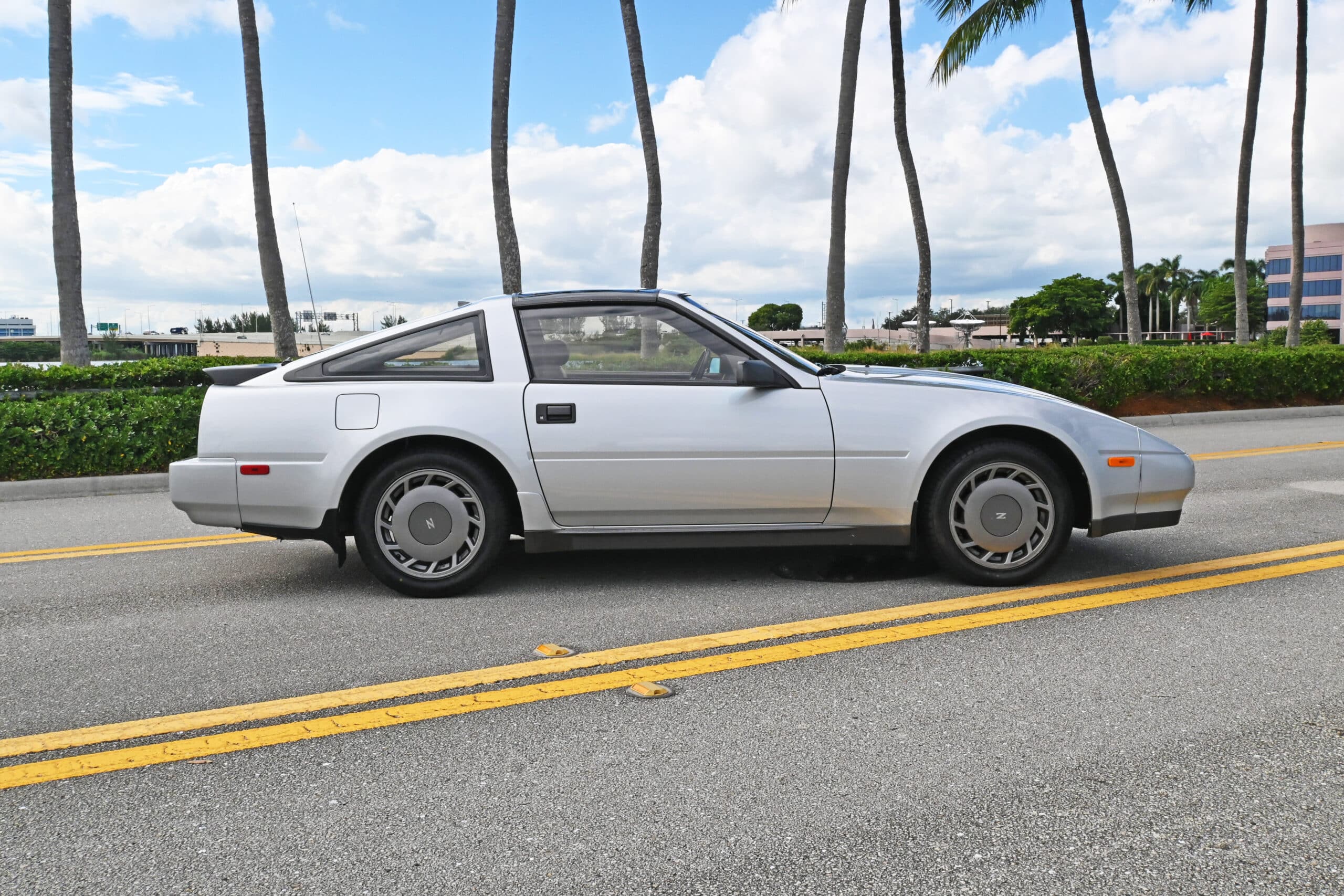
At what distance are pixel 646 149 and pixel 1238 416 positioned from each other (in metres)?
10.3

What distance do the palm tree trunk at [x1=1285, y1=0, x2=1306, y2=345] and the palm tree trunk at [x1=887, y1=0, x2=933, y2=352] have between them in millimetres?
9055

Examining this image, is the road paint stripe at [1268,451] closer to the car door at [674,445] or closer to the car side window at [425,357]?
the car door at [674,445]

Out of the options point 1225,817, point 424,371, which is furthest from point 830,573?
point 1225,817

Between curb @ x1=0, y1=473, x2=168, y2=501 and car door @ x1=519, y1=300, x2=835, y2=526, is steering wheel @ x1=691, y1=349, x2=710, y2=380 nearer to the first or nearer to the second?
car door @ x1=519, y1=300, x2=835, y2=526

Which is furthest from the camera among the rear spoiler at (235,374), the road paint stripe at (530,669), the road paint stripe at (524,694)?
the rear spoiler at (235,374)

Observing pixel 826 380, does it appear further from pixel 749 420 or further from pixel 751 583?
pixel 751 583

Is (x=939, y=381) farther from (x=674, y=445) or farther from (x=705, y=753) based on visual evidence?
(x=705, y=753)

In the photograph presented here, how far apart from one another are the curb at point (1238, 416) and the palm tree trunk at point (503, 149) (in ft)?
30.2

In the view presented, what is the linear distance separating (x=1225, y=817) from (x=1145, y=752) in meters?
0.42

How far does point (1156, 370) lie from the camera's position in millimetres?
16578

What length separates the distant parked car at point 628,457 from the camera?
500 centimetres

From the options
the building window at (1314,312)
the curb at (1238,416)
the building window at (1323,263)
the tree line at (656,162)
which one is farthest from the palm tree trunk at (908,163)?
the building window at (1323,263)

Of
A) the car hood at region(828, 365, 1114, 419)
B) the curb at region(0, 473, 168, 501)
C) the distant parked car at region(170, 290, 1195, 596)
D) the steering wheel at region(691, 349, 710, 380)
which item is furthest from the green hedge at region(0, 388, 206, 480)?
the car hood at region(828, 365, 1114, 419)

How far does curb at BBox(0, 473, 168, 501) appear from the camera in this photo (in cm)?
956
